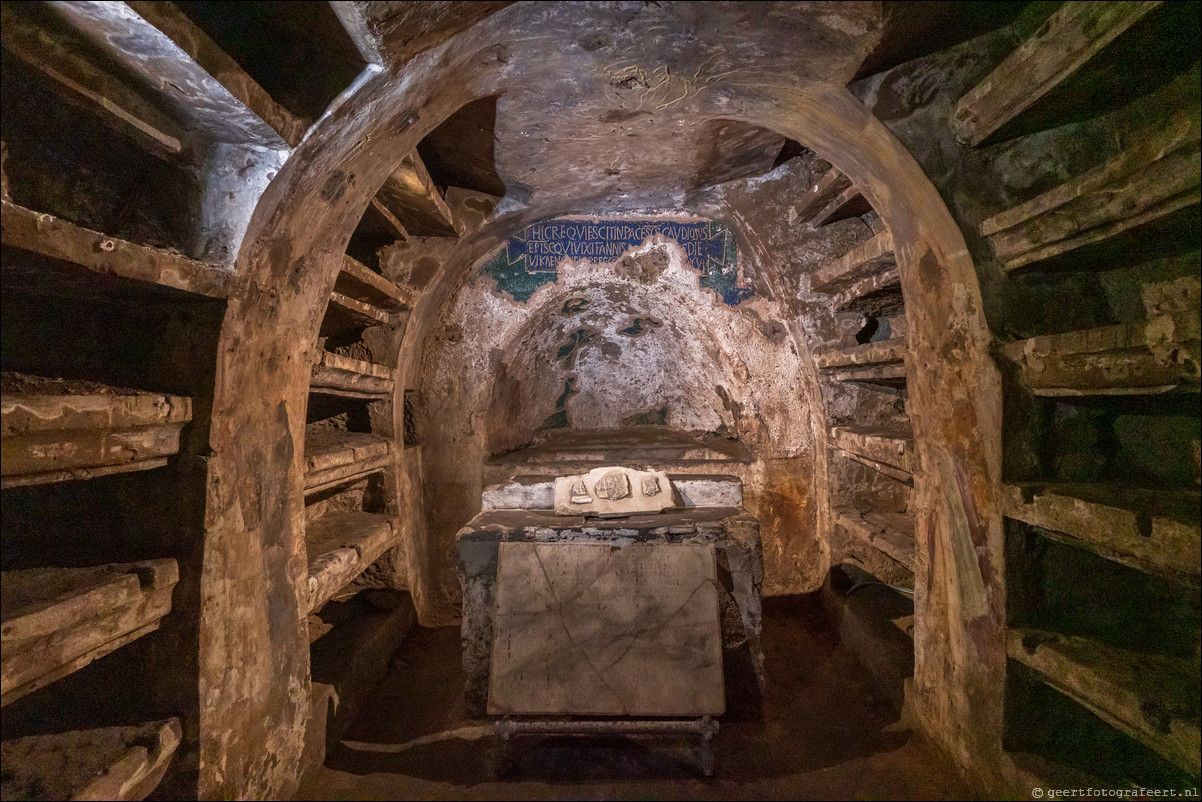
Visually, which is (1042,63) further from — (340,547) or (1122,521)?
(340,547)

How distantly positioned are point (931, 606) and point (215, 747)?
2876mm

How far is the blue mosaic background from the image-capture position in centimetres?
455

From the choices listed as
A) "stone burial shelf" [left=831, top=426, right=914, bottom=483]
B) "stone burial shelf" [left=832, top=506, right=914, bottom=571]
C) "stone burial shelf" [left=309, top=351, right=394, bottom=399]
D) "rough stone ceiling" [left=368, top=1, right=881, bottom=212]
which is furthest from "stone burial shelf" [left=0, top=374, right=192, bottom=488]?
"stone burial shelf" [left=832, top=506, right=914, bottom=571]

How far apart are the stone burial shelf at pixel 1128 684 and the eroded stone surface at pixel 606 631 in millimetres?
1244

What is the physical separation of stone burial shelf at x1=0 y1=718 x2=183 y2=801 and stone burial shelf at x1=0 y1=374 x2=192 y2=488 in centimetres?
83

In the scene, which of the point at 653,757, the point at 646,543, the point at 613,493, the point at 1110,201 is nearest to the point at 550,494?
the point at 613,493

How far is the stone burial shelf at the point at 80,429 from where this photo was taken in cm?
144

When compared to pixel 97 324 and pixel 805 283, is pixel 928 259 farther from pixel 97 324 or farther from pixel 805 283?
pixel 97 324

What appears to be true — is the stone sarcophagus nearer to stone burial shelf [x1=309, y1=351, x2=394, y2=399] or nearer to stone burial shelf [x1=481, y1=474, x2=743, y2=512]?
stone burial shelf [x1=481, y1=474, x2=743, y2=512]

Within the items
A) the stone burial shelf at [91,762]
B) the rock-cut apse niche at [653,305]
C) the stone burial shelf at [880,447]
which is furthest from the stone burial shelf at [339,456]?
the stone burial shelf at [880,447]

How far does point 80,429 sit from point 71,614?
504mm

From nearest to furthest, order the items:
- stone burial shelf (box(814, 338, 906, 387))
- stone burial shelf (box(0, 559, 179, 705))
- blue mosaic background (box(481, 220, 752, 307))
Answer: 1. stone burial shelf (box(0, 559, 179, 705))
2. stone burial shelf (box(814, 338, 906, 387))
3. blue mosaic background (box(481, 220, 752, 307))

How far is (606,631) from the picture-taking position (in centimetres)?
279

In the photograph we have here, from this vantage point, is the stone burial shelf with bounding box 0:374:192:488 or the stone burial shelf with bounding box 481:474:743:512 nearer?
the stone burial shelf with bounding box 0:374:192:488
